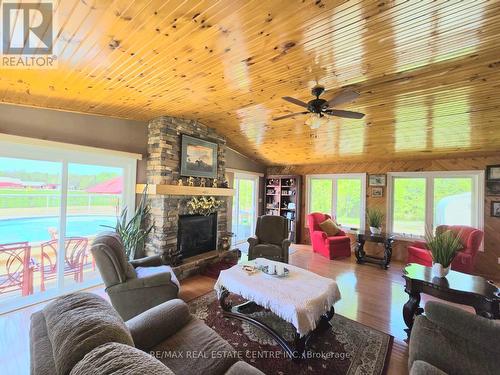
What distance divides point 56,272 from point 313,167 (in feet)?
20.2

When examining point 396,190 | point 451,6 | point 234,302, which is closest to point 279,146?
point 396,190

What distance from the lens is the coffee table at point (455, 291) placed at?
2059 millimetres

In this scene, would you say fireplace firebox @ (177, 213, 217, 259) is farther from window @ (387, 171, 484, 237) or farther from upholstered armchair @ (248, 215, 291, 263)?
window @ (387, 171, 484, 237)

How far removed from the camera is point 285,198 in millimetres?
7312

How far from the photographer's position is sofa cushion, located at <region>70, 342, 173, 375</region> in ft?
2.53

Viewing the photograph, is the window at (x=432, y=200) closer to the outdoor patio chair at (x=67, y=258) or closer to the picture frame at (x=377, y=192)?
the picture frame at (x=377, y=192)

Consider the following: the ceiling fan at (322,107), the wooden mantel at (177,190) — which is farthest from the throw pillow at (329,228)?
the ceiling fan at (322,107)

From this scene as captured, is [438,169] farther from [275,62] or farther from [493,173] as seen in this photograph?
[275,62]

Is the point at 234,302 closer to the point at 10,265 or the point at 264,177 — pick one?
the point at 10,265

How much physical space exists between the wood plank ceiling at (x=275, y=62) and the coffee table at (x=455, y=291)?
2178 mm

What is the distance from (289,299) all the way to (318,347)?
598mm

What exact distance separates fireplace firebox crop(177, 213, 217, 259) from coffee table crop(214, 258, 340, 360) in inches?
69.7

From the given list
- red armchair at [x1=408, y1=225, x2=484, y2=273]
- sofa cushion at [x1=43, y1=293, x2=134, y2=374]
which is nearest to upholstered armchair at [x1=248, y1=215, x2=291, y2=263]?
red armchair at [x1=408, y1=225, x2=484, y2=273]

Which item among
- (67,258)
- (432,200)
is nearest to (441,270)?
(432,200)
